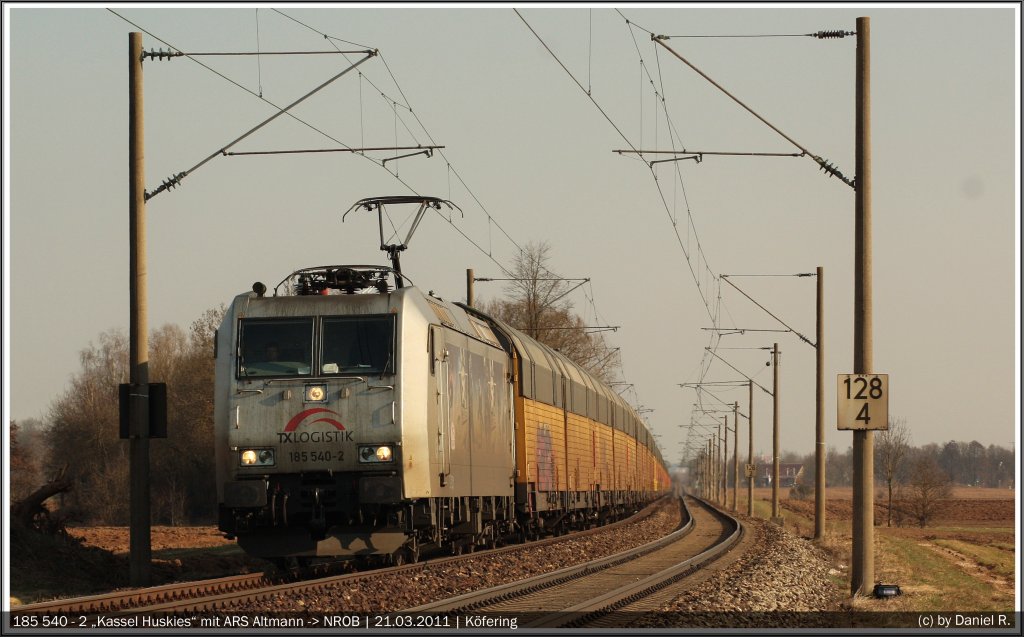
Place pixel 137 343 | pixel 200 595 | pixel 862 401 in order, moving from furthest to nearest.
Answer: pixel 137 343 → pixel 862 401 → pixel 200 595

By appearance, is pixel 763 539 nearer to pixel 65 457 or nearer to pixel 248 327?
pixel 248 327

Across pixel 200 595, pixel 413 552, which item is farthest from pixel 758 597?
pixel 200 595

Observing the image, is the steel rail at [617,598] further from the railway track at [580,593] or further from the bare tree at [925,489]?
the bare tree at [925,489]

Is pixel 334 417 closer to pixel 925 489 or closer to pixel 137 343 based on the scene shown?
pixel 137 343

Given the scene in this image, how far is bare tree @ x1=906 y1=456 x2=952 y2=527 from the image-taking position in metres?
68.0

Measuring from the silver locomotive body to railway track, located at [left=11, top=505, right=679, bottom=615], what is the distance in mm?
503

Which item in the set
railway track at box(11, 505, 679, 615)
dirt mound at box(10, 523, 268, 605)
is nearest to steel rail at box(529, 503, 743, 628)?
railway track at box(11, 505, 679, 615)

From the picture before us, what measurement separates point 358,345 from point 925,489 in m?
55.9

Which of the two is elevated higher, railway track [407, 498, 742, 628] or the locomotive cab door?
the locomotive cab door

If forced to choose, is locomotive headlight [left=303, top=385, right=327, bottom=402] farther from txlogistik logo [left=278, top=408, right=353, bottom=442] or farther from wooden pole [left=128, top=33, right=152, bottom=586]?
wooden pole [left=128, top=33, right=152, bottom=586]

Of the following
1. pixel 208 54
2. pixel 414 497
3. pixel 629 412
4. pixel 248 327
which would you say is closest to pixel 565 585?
pixel 414 497

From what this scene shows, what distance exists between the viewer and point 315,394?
16859 millimetres

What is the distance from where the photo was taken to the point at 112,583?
59.2 ft

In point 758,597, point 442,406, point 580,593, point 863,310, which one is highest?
point 863,310
